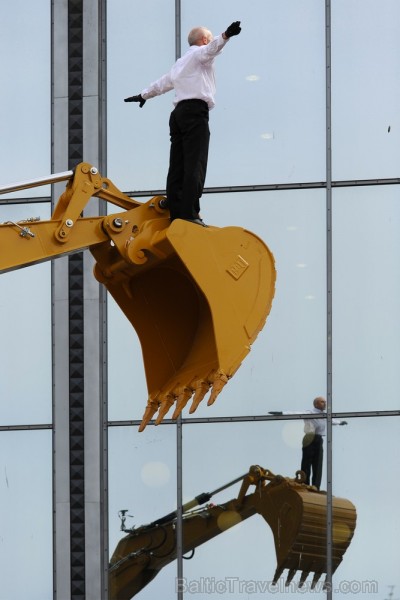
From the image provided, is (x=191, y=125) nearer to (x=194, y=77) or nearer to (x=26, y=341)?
(x=194, y=77)

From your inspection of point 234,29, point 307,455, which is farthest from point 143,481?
point 234,29

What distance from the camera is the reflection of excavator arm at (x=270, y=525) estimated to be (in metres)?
17.3

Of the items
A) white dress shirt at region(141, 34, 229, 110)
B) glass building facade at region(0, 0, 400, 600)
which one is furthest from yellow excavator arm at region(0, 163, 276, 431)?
glass building facade at region(0, 0, 400, 600)

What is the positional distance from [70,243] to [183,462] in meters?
5.97

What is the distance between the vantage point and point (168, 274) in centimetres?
1262

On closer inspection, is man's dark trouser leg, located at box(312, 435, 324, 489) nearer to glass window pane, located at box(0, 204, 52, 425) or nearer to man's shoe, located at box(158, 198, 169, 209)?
glass window pane, located at box(0, 204, 52, 425)

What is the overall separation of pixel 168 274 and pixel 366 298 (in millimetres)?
5324

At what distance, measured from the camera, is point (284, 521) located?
1745 centimetres

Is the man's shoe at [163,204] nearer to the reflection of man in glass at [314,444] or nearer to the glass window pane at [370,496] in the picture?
the reflection of man in glass at [314,444]

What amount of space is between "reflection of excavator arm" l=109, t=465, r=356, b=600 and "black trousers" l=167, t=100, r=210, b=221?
5.71 metres

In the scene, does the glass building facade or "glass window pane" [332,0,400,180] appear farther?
"glass window pane" [332,0,400,180]

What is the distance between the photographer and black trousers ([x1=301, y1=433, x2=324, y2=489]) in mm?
17328

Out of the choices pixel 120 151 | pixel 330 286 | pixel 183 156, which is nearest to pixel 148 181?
pixel 120 151

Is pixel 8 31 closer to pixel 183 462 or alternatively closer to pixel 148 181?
pixel 148 181
